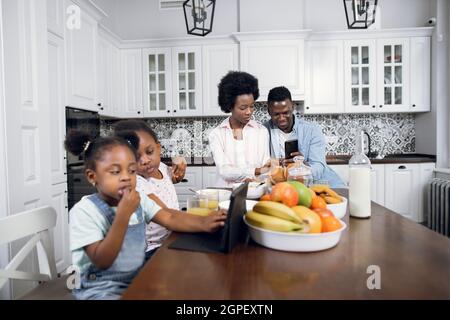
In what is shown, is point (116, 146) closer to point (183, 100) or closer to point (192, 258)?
point (192, 258)

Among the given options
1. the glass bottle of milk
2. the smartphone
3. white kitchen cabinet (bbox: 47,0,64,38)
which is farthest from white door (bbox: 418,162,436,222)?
white kitchen cabinet (bbox: 47,0,64,38)

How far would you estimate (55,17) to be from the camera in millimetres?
2287

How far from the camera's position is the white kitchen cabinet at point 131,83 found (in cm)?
364

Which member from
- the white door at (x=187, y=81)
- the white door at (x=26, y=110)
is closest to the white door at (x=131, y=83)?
the white door at (x=187, y=81)

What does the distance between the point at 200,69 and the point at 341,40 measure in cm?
157

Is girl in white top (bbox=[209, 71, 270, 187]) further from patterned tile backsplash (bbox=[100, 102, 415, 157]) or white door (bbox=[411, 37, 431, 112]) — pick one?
white door (bbox=[411, 37, 431, 112])

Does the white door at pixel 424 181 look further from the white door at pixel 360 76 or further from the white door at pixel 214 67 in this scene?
the white door at pixel 214 67

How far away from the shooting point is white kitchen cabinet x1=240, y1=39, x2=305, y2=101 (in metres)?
Answer: 3.40

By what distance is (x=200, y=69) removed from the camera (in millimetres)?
3555

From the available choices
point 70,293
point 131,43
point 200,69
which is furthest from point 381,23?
point 70,293

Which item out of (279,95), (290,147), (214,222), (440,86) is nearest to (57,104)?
(279,95)

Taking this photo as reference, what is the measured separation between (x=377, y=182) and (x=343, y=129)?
80 cm

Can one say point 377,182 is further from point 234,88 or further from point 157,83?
point 157,83

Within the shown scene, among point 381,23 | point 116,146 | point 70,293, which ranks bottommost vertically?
point 70,293
